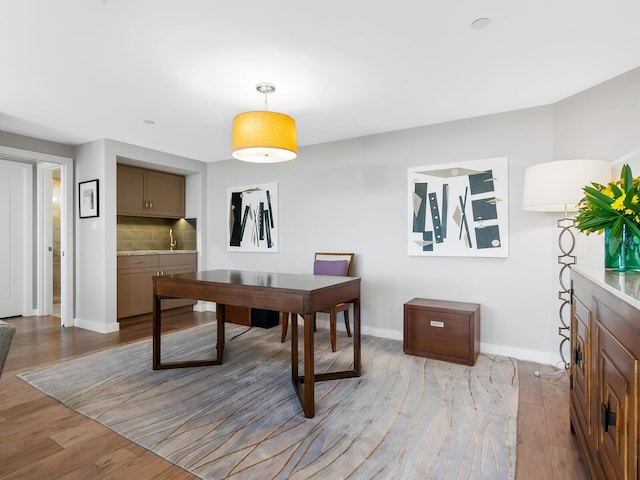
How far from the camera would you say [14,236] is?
4.70 metres

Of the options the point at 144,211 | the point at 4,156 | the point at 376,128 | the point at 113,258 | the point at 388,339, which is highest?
the point at 376,128

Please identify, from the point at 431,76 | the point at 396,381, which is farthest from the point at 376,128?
the point at 396,381

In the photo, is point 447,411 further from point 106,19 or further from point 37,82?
point 37,82

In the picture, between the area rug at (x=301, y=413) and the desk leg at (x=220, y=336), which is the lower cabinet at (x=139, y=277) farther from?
the desk leg at (x=220, y=336)

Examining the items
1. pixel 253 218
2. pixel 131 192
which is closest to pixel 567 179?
pixel 253 218

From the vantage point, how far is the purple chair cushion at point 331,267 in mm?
3764

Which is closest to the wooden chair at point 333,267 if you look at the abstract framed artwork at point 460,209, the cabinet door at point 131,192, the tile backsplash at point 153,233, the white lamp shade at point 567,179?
the abstract framed artwork at point 460,209

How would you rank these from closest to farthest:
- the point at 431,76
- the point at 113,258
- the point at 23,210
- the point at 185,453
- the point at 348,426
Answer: the point at 185,453
the point at 348,426
the point at 431,76
the point at 113,258
the point at 23,210

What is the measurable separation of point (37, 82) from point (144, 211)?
2.46 m

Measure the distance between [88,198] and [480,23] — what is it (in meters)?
4.31

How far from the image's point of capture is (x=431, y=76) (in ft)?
8.24

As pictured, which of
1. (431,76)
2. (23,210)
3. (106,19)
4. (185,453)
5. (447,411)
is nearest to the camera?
(185,453)

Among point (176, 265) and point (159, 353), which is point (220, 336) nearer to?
point (159, 353)

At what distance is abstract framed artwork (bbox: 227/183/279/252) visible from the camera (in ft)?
15.0
